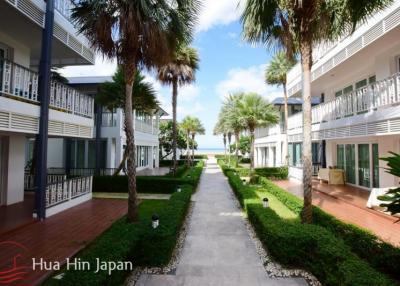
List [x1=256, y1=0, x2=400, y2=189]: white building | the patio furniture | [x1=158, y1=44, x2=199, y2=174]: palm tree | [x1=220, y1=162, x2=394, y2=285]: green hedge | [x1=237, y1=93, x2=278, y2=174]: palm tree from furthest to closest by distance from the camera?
[x1=158, y1=44, x2=199, y2=174]: palm tree → [x1=237, y1=93, x2=278, y2=174]: palm tree → the patio furniture → [x1=256, y1=0, x2=400, y2=189]: white building → [x1=220, y1=162, x2=394, y2=285]: green hedge

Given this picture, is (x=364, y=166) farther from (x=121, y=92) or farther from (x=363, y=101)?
(x=121, y=92)

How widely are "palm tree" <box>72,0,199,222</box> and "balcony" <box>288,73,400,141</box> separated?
6916 millimetres

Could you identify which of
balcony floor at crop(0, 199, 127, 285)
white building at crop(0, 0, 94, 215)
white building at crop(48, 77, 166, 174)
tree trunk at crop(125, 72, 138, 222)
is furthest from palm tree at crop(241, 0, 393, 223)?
white building at crop(48, 77, 166, 174)

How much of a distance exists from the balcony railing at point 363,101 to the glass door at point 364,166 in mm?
2555

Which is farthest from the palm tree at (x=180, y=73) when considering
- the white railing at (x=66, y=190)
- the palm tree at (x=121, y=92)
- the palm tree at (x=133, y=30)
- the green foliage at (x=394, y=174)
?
the green foliage at (x=394, y=174)

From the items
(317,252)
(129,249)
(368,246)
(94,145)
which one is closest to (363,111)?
(368,246)

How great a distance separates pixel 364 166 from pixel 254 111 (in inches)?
299

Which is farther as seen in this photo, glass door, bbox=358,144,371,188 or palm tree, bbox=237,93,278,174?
palm tree, bbox=237,93,278,174

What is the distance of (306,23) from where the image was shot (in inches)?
307

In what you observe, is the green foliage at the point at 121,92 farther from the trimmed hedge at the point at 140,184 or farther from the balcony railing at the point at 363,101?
the balcony railing at the point at 363,101

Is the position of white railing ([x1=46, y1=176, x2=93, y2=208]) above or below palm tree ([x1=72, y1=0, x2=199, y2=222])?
below

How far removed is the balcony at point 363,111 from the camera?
9312mm

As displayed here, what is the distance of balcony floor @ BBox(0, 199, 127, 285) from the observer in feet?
20.2

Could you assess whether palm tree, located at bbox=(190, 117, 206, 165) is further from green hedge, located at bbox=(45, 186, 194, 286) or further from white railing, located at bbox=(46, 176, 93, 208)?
green hedge, located at bbox=(45, 186, 194, 286)
